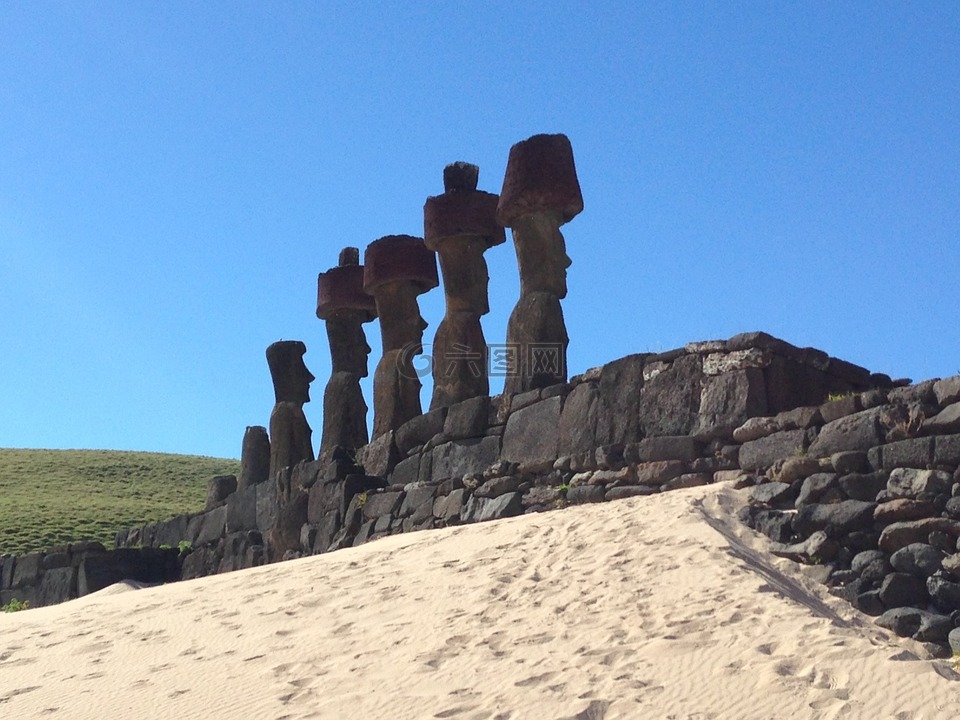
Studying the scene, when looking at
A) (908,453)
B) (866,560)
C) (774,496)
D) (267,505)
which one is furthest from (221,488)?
(866,560)

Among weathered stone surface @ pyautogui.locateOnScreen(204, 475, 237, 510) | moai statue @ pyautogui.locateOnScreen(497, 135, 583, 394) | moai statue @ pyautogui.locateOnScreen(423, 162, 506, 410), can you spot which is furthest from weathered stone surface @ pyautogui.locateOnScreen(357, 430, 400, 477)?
weathered stone surface @ pyautogui.locateOnScreen(204, 475, 237, 510)

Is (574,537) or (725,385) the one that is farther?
(725,385)

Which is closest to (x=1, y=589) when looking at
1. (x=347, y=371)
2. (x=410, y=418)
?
(x=347, y=371)

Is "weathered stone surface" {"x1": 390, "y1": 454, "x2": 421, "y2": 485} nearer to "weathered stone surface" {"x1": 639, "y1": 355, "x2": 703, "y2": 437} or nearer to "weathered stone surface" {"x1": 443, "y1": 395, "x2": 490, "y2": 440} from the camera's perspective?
"weathered stone surface" {"x1": 443, "y1": 395, "x2": 490, "y2": 440}

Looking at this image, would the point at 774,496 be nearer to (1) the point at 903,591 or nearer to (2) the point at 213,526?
(1) the point at 903,591

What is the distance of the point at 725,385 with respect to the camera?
10477mm

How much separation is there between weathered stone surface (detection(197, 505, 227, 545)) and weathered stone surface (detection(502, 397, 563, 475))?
235 inches

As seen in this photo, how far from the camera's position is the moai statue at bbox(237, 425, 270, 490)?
1802 cm

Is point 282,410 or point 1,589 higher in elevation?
point 282,410

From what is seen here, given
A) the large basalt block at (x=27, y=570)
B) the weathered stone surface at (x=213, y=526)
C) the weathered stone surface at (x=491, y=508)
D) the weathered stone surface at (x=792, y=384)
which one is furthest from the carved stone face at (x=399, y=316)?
the weathered stone surface at (x=792, y=384)

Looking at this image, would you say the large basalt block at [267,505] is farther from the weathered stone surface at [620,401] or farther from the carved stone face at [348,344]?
the weathered stone surface at [620,401]

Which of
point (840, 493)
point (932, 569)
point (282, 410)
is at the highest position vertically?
point (282, 410)

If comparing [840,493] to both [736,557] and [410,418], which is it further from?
[410,418]

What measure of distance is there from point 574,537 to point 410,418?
570cm
